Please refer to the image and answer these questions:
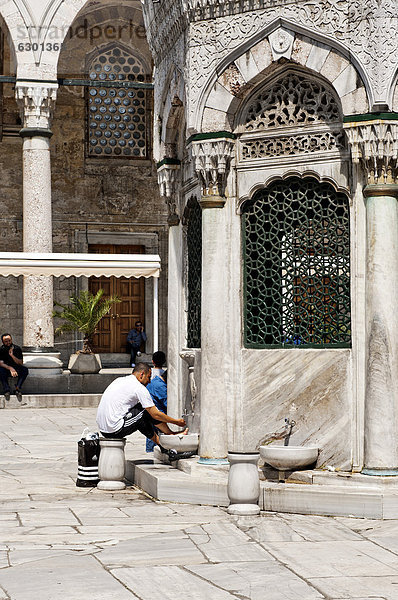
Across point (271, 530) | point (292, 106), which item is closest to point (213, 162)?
point (292, 106)

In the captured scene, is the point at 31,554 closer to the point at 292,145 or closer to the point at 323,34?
the point at 292,145

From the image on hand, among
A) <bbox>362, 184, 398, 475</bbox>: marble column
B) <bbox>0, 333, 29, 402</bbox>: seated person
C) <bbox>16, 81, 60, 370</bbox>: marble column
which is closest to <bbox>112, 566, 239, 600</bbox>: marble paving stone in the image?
<bbox>362, 184, 398, 475</bbox>: marble column

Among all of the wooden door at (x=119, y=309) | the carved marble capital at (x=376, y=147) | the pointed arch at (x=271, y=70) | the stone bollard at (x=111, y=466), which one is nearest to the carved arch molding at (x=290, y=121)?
the pointed arch at (x=271, y=70)

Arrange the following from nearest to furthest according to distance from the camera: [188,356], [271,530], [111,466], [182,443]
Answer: [271,530] < [182,443] < [111,466] < [188,356]

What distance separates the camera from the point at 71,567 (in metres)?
5.20

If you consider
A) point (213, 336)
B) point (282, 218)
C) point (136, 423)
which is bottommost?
point (136, 423)

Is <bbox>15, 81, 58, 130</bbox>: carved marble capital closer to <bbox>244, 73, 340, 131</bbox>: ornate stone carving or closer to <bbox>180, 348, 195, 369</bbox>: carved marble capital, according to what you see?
<bbox>180, 348, 195, 369</bbox>: carved marble capital

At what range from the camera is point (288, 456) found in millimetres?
6984

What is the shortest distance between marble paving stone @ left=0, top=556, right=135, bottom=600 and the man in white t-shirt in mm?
2631

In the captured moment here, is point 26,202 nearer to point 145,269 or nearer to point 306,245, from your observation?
point 145,269

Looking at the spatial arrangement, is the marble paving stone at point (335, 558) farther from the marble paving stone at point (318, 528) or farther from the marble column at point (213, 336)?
the marble column at point (213, 336)

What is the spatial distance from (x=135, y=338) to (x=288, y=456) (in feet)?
54.7

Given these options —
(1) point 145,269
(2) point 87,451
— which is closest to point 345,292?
(2) point 87,451

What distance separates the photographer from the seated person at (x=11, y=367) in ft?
54.9
